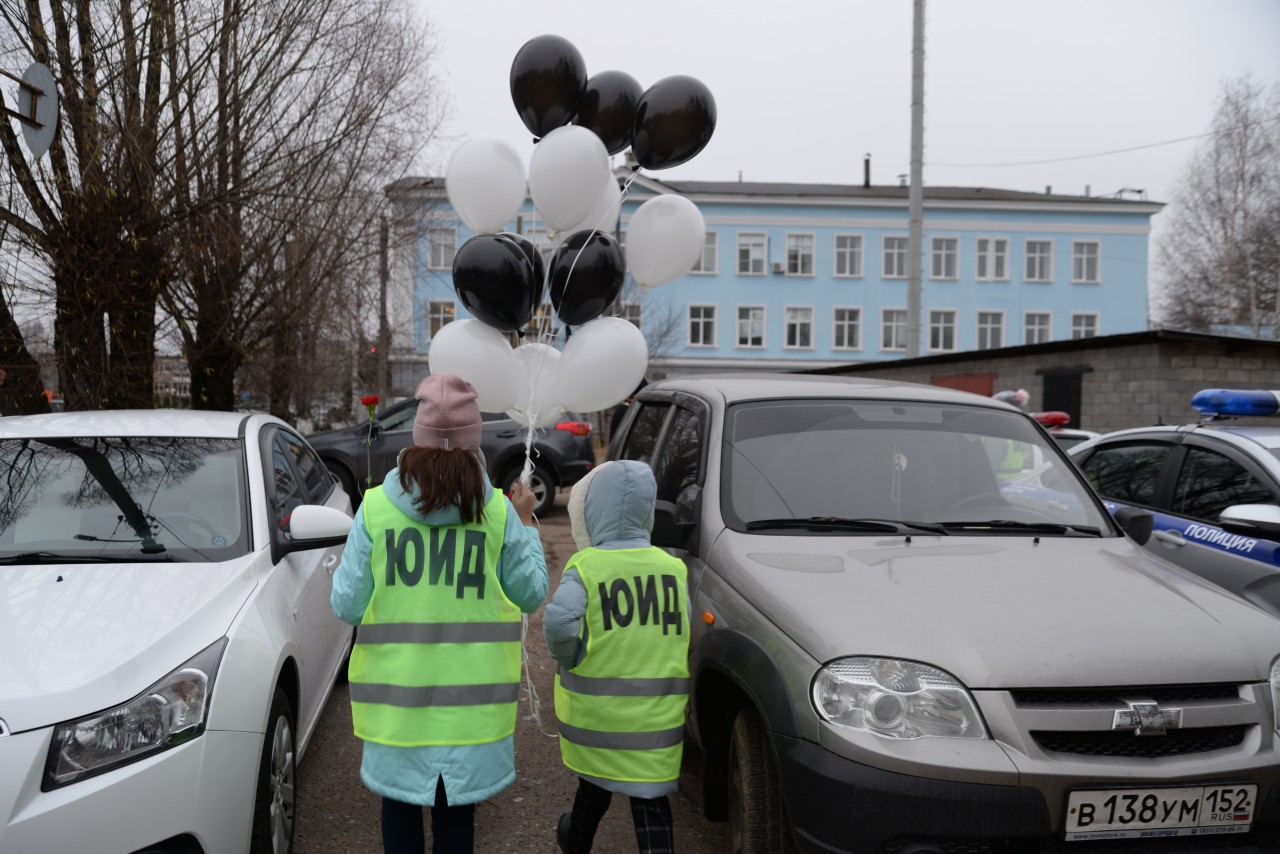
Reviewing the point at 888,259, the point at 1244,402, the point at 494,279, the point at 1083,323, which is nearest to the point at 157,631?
the point at 494,279

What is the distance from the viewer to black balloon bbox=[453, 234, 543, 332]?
13.8 feet

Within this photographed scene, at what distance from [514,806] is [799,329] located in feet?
132

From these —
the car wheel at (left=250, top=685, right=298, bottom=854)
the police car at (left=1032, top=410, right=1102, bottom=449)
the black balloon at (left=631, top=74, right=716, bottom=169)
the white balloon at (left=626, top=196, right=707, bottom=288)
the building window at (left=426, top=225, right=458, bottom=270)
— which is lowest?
the car wheel at (left=250, top=685, right=298, bottom=854)

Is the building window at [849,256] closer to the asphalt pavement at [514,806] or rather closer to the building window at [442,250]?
the building window at [442,250]

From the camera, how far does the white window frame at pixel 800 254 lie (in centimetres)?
4247

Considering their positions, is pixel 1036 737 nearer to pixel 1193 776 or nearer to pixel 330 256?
pixel 1193 776

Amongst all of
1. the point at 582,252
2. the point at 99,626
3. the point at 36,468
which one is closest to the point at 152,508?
the point at 36,468

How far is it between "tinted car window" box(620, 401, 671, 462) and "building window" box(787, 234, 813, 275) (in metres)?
38.8

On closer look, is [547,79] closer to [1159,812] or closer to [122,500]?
[122,500]

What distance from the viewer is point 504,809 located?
12.7 ft

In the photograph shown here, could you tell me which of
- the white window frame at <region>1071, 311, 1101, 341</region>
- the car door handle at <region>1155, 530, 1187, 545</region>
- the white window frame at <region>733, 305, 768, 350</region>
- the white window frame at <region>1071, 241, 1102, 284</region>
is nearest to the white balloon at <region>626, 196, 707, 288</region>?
the car door handle at <region>1155, 530, 1187, 545</region>

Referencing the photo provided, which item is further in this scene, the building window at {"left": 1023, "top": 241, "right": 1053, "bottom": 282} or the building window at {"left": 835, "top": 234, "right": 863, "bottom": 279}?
the building window at {"left": 1023, "top": 241, "right": 1053, "bottom": 282}

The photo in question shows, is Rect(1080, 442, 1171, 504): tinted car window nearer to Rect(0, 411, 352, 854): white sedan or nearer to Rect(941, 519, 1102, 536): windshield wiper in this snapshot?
Rect(941, 519, 1102, 536): windshield wiper

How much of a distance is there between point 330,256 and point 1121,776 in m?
11.2
